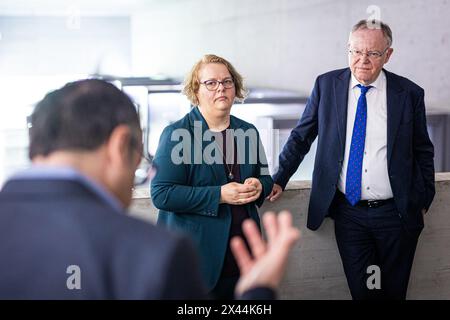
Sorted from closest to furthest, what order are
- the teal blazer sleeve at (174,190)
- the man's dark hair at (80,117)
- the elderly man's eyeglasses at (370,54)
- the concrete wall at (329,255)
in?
the man's dark hair at (80,117)
the teal blazer sleeve at (174,190)
the elderly man's eyeglasses at (370,54)
the concrete wall at (329,255)

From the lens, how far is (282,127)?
5645mm

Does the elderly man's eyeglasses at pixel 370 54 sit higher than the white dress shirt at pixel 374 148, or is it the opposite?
the elderly man's eyeglasses at pixel 370 54

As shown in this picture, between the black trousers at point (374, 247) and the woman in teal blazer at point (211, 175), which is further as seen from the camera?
the black trousers at point (374, 247)

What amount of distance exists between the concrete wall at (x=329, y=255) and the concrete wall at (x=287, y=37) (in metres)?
0.99

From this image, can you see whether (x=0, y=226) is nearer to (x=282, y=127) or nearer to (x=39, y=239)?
(x=39, y=239)

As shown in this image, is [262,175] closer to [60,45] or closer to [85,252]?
[85,252]

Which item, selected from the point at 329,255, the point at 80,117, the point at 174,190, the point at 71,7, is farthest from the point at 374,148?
the point at 71,7

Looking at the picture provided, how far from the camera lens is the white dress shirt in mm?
2600

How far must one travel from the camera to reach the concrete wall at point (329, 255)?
2959 millimetres

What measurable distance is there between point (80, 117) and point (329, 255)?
88.1 inches

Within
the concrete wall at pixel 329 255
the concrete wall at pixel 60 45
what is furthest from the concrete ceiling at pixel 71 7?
the concrete wall at pixel 329 255

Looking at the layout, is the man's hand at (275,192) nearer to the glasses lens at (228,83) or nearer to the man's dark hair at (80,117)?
the glasses lens at (228,83)

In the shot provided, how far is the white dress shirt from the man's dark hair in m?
1.72

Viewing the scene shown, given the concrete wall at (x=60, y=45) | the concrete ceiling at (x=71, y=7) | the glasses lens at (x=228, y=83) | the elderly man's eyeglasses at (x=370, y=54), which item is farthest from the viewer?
the concrete wall at (x=60, y=45)
